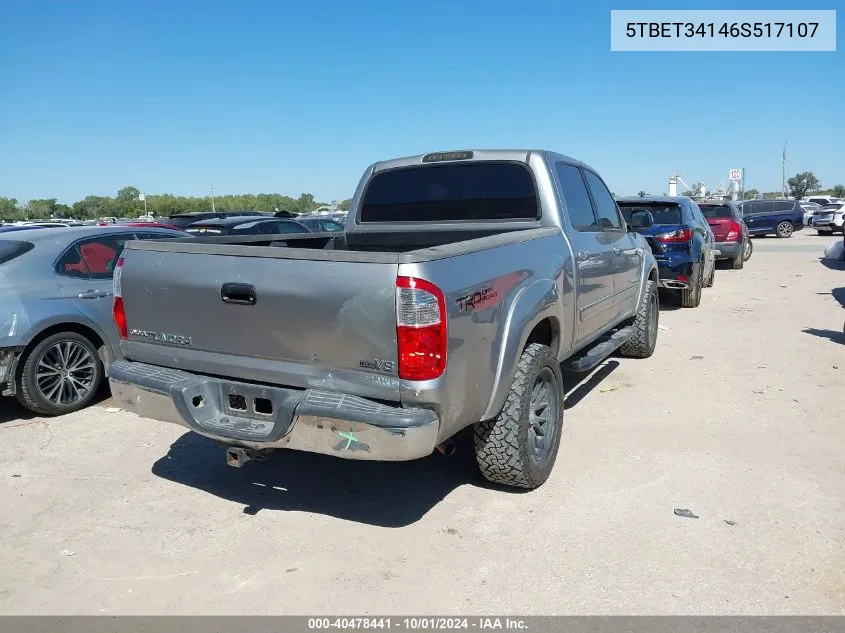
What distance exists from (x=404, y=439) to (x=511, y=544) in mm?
992

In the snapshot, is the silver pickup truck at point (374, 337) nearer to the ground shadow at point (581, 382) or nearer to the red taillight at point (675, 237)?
the ground shadow at point (581, 382)

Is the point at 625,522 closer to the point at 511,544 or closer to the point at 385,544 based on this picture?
the point at 511,544

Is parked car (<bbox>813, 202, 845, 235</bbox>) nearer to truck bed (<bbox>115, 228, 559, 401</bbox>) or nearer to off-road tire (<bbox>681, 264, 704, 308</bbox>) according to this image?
off-road tire (<bbox>681, 264, 704, 308</bbox>)

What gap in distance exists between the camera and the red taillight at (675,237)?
1016 centimetres

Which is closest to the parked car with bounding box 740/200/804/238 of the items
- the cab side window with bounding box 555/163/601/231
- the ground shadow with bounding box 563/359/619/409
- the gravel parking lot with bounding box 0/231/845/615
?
the ground shadow with bounding box 563/359/619/409

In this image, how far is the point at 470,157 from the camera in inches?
199

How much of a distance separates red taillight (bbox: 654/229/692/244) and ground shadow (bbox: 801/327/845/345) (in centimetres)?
213

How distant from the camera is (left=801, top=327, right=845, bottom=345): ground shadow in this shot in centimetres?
823

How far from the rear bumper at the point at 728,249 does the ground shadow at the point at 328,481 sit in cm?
1307

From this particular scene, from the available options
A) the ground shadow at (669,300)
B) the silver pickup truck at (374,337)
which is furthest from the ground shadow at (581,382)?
the ground shadow at (669,300)

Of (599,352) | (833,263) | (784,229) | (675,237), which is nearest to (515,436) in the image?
(599,352)

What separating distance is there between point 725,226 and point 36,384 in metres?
14.7

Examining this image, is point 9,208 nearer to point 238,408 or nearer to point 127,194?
point 127,194

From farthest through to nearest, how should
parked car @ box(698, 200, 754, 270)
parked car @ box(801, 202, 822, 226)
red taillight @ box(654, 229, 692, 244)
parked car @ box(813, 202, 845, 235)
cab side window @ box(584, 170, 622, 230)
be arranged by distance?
parked car @ box(801, 202, 822, 226), parked car @ box(813, 202, 845, 235), parked car @ box(698, 200, 754, 270), red taillight @ box(654, 229, 692, 244), cab side window @ box(584, 170, 622, 230)
